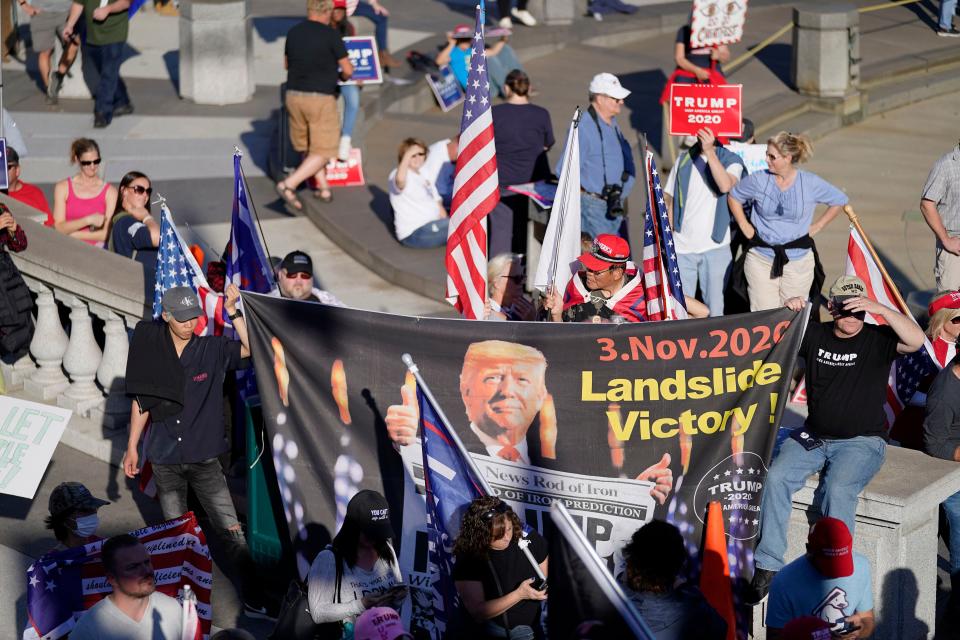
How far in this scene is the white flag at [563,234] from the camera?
9547 millimetres

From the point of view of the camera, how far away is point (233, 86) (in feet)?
59.5

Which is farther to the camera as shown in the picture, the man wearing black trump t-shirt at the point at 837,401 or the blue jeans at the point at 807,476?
the man wearing black trump t-shirt at the point at 837,401

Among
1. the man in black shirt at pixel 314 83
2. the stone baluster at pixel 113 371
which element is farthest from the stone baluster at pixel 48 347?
the man in black shirt at pixel 314 83

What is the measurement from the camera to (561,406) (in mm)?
7465

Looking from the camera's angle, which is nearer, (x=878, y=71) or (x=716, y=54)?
(x=716, y=54)

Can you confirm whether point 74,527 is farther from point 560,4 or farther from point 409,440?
point 560,4

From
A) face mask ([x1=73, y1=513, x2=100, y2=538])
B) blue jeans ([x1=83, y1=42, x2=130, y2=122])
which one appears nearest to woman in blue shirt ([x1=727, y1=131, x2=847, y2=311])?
face mask ([x1=73, y1=513, x2=100, y2=538])

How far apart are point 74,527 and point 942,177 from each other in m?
6.85

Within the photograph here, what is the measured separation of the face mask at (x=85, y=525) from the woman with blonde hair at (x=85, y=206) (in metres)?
4.15

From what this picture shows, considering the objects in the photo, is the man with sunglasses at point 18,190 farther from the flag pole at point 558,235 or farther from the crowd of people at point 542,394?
the flag pole at point 558,235

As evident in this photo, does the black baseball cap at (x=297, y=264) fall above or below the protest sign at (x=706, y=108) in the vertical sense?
above

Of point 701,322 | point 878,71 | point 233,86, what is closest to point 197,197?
point 233,86

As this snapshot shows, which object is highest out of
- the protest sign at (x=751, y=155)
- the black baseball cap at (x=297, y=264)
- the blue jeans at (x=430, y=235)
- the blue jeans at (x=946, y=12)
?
the black baseball cap at (x=297, y=264)

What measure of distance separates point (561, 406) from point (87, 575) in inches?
98.6
